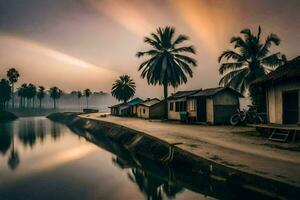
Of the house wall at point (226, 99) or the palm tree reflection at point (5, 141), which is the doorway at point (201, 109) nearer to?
the house wall at point (226, 99)

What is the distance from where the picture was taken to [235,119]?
25.4 metres

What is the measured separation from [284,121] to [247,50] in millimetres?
15129

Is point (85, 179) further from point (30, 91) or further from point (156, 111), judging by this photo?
point (30, 91)

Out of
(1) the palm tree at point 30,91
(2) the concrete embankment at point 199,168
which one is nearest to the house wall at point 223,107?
(2) the concrete embankment at point 199,168

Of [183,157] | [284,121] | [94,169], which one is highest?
[284,121]

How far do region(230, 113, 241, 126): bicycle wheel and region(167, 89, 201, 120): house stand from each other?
4738 mm

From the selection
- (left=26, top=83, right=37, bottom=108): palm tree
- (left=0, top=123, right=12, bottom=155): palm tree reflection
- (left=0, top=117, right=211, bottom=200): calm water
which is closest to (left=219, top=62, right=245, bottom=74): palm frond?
(left=0, top=117, right=211, bottom=200): calm water

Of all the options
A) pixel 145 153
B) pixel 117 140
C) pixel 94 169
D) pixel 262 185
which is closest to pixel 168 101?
pixel 117 140

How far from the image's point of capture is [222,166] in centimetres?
971

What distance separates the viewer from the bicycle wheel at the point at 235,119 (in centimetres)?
2465

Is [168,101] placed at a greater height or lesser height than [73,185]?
greater

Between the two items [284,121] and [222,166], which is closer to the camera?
[222,166]

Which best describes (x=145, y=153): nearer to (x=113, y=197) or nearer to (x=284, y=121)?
(x=113, y=197)

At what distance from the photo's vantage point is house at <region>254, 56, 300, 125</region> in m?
15.1
